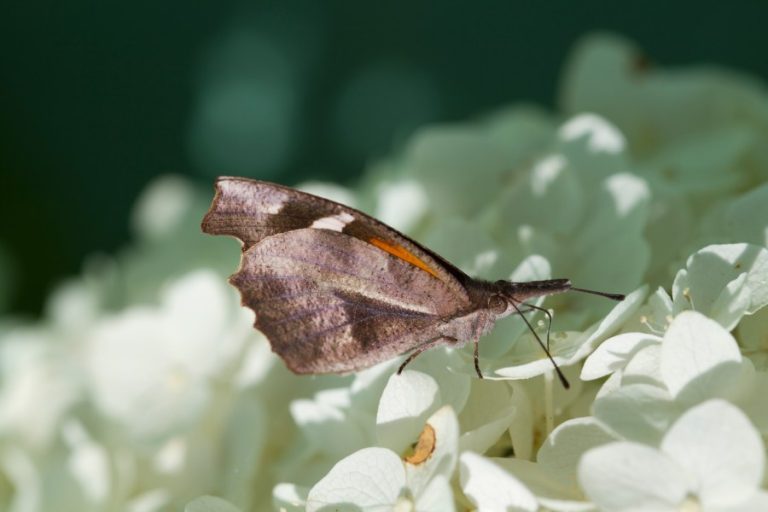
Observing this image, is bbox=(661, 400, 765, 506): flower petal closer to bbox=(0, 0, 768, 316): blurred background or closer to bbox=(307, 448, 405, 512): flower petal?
bbox=(307, 448, 405, 512): flower petal

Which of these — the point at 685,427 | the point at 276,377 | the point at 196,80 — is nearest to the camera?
the point at 685,427

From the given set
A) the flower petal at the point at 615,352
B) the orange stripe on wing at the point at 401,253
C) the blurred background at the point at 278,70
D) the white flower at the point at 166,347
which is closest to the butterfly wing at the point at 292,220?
the orange stripe on wing at the point at 401,253

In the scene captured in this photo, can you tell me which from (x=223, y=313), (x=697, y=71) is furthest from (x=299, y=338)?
(x=697, y=71)

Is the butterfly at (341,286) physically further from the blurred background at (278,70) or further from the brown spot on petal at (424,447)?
the blurred background at (278,70)

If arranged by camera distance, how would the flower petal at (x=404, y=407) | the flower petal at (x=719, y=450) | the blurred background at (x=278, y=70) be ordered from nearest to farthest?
the flower petal at (x=719, y=450) < the flower petal at (x=404, y=407) < the blurred background at (x=278, y=70)

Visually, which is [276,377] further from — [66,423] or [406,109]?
[406,109]

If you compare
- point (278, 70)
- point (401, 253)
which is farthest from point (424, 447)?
point (278, 70)

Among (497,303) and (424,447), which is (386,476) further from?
(497,303)
